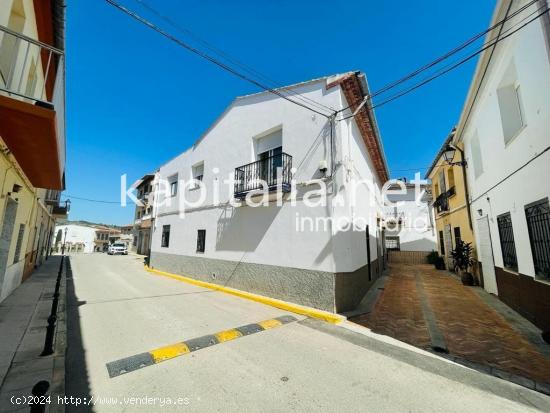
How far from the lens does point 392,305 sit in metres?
6.98

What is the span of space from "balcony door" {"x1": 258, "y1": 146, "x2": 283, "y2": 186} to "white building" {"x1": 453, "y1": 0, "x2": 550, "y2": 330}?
18.5 feet

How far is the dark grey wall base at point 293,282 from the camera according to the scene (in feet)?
19.6

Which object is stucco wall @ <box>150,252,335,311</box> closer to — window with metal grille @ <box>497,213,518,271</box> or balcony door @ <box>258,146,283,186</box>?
balcony door @ <box>258,146,283,186</box>

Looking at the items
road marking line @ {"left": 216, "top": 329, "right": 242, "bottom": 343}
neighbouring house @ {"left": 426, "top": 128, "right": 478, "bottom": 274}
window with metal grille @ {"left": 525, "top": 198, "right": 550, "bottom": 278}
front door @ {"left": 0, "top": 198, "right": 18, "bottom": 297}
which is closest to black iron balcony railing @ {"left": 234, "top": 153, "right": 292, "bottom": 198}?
road marking line @ {"left": 216, "top": 329, "right": 242, "bottom": 343}

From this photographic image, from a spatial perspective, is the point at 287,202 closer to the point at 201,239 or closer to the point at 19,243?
the point at 201,239

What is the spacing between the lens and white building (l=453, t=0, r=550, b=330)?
4547 millimetres

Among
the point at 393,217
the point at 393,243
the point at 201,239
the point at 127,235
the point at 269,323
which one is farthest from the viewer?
the point at 127,235

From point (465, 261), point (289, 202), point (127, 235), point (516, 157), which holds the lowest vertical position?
point (465, 261)

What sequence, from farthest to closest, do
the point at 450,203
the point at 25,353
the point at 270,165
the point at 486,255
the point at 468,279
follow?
1. the point at 450,203
2. the point at 468,279
3. the point at 486,255
4. the point at 270,165
5. the point at 25,353

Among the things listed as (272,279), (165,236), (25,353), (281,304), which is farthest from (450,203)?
(25,353)

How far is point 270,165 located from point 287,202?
5.27ft

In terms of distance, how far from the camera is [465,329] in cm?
506

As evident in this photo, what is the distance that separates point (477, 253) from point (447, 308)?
449 centimetres

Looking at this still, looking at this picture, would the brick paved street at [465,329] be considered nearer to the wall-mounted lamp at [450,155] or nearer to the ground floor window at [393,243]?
the wall-mounted lamp at [450,155]
